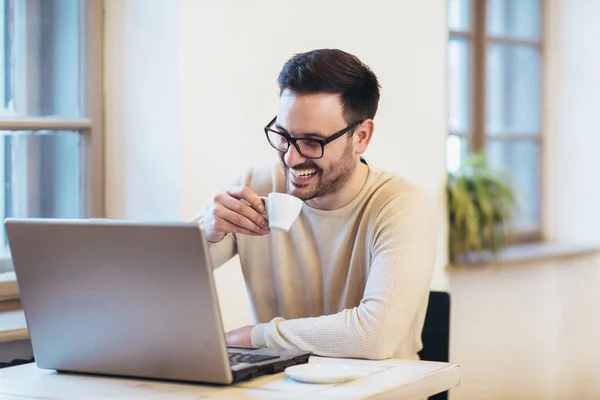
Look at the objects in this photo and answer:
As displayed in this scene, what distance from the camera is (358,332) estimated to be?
1.89m

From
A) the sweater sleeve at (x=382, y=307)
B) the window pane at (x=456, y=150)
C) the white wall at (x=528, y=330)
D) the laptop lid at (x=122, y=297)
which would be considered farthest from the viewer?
the window pane at (x=456, y=150)

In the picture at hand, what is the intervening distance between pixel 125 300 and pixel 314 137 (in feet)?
2.26

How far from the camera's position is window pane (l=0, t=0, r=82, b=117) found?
2641mm

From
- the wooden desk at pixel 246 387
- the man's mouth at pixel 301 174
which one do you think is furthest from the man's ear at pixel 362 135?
the wooden desk at pixel 246 387

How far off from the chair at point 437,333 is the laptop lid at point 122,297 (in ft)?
2.64

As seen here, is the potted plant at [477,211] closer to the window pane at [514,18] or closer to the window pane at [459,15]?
the window pane at [459,15]

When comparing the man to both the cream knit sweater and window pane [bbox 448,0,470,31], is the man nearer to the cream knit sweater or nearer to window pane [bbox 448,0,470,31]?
the cream knit sweater

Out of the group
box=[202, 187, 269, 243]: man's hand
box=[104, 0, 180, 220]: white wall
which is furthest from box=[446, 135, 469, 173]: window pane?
box=[202, 187, 269, 243]: man's hand

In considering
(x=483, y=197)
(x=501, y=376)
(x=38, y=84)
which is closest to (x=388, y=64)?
(x=483, y=197)

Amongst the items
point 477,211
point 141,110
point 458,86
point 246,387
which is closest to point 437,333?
point 246,387

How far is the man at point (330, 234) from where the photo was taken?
1930mm

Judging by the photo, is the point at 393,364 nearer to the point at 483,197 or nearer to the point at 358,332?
the point at 358,332

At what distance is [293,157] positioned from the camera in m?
2.11

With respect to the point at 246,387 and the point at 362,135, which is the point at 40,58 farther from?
the point at 246,387
